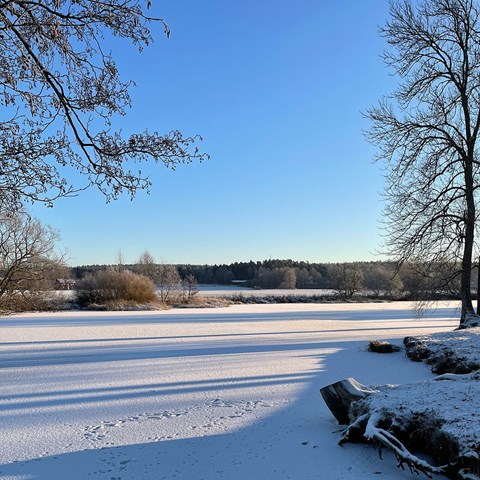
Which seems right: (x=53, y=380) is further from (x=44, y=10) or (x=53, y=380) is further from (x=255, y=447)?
(x=44, y=10)

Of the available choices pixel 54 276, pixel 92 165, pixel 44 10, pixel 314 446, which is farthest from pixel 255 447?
pixel 54 276

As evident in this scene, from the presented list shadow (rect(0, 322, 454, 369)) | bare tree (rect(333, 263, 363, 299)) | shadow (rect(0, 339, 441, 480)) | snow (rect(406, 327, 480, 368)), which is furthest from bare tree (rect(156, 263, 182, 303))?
shadow (rect(0, 339, 441, 480))

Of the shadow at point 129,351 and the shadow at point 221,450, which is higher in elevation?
the shadow at point 221,450

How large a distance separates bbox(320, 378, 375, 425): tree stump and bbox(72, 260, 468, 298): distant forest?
9877 millimetres

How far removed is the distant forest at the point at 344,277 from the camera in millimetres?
14680

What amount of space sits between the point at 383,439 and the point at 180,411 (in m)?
2.80

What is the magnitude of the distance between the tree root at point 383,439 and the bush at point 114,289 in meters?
29.0

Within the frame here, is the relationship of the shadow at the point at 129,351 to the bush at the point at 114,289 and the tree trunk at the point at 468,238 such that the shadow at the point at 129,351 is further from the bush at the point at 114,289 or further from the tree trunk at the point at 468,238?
the bush at the point at 114,289

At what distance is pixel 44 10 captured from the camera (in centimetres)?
391

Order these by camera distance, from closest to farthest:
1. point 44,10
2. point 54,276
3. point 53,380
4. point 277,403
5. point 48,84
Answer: point 44,10
point 48,84
point 277,403
point 53,380
point 54,276

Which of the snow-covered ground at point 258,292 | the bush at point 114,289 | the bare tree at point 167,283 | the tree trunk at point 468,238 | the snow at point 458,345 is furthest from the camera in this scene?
the snow-covered ground at point 258,292

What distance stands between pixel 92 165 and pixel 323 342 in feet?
34.8

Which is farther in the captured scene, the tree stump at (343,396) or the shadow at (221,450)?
the tree stump at (343,396)

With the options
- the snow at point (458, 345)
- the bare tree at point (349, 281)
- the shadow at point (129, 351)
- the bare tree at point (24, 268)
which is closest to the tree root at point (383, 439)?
the snow at point (458, 345)
